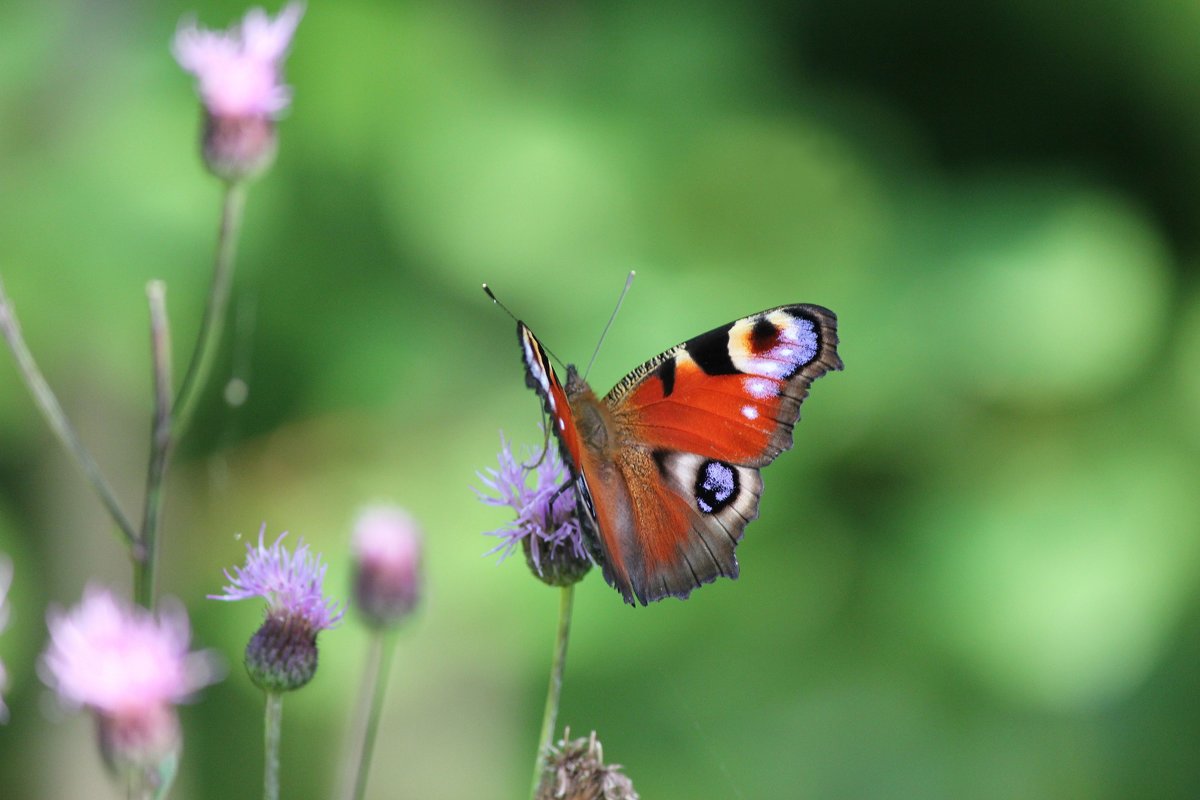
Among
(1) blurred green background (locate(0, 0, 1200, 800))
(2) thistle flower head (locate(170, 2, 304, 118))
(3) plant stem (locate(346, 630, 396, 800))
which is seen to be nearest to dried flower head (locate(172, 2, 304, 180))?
(2) thistle flower head (locate(170, 2, 304, 118))

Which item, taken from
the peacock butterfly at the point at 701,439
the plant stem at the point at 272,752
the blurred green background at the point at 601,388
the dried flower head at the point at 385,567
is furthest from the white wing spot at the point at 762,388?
the blurred green background at the point at 601,388

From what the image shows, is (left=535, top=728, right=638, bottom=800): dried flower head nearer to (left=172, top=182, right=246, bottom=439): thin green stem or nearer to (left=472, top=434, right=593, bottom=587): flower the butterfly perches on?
(left=472, top=434, right=593, bottom=587): flower the butterfly perches on

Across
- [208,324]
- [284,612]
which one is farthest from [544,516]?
[208,324]

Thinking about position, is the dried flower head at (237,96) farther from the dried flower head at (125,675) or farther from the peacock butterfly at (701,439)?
the dried flower head at (125,675)

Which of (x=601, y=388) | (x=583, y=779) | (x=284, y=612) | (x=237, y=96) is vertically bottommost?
(x=583, y=779)

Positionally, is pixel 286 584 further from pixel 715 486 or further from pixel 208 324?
pixel 715 486

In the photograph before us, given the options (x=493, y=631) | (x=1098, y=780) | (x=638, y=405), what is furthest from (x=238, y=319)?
(x=1098, y=780)

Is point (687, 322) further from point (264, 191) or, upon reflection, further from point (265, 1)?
point (265, 1)
